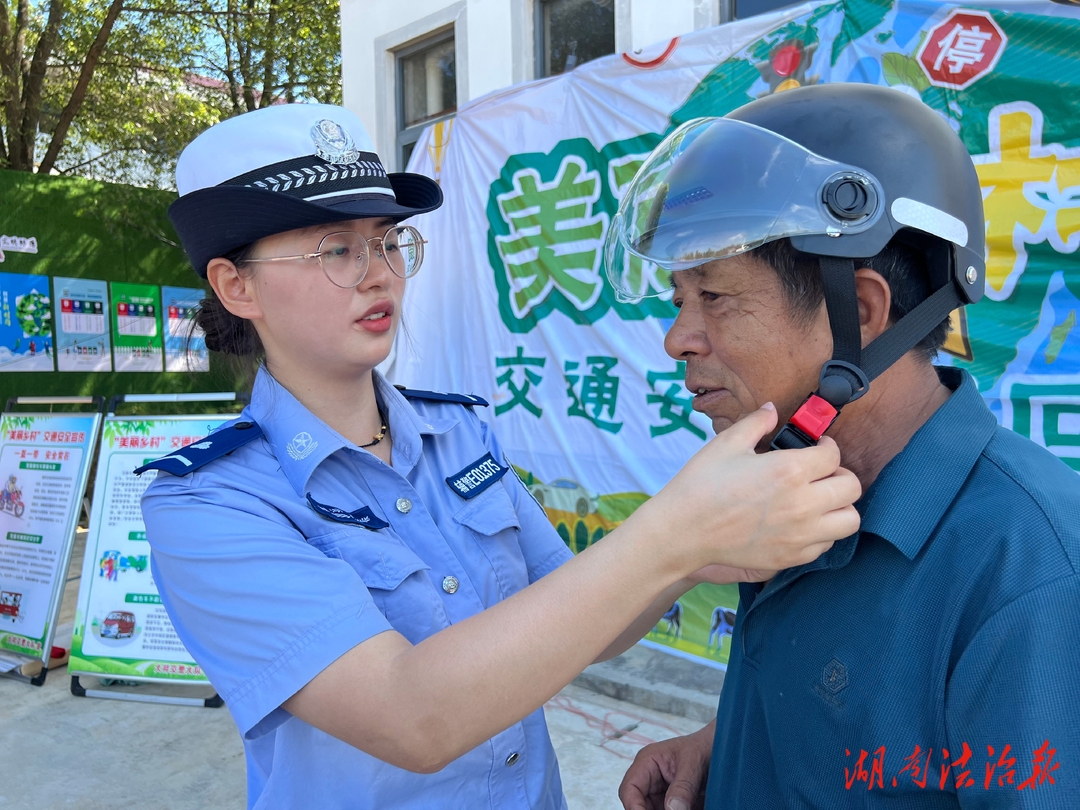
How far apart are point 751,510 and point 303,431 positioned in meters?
0.81

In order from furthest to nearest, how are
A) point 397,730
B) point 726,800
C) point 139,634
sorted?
point 139,634 → point 726,800 → point 397,730

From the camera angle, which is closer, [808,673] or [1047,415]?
[808,673]

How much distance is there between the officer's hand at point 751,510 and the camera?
0.90m

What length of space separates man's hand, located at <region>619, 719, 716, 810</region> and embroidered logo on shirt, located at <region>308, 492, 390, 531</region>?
63 centimetres

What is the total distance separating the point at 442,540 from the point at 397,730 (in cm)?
45

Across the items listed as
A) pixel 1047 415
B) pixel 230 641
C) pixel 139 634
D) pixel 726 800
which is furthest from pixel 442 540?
pixel 139 634

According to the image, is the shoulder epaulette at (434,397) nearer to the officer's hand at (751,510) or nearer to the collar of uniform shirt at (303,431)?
the collar of uniform shirt at (303,431)

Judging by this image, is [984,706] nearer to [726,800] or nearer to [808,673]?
[808,673]

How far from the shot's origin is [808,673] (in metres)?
1.08

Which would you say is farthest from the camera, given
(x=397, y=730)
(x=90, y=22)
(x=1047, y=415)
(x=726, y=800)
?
(x=90, y=22)

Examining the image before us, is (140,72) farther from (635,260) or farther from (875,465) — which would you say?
(875,465)

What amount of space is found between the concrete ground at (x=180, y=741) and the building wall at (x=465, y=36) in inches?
122

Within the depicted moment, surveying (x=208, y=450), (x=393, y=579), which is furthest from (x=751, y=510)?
(x=208, y=450)

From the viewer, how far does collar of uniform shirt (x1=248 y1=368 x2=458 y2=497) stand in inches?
53.8
